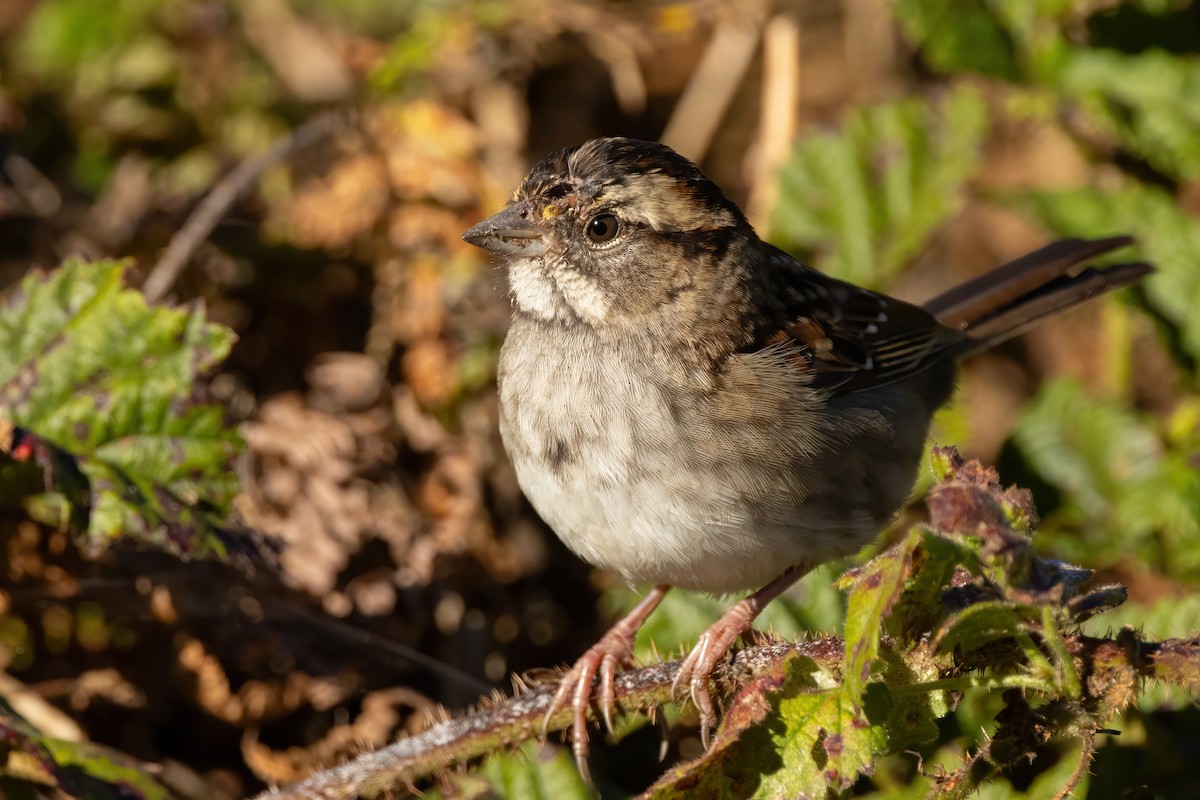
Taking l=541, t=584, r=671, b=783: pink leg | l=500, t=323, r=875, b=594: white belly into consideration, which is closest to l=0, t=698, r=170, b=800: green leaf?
l=541, t=584, r=671, b=783: pink leg

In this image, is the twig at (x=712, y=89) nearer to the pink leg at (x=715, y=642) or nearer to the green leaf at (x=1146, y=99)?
the green leaf at (x=1146, y=99)

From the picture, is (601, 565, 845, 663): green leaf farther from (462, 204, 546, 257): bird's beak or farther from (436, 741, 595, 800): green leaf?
(462, 204, 546, 257): bird's beak

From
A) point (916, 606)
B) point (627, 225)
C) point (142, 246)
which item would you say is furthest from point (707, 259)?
point (142, 246)

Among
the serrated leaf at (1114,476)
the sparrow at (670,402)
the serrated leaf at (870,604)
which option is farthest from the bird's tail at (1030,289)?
the serrated leaf at (870,604)

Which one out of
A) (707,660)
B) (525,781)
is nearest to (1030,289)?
(707,660)

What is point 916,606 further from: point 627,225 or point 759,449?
point 627,225
